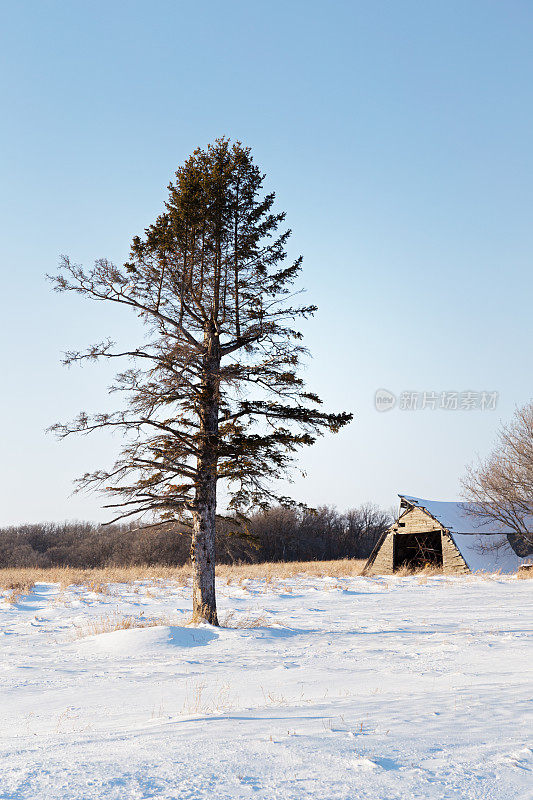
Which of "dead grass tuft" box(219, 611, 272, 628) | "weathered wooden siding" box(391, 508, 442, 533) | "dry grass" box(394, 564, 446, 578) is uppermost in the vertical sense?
"weathered wooden siding" box(391, 508, 442, 533)

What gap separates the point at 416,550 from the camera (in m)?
33.1

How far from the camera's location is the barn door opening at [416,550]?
30188 mm

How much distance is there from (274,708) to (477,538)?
25.5 meters

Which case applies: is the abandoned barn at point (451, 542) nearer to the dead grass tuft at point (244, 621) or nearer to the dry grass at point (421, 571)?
the dry grass at point (421, 571)

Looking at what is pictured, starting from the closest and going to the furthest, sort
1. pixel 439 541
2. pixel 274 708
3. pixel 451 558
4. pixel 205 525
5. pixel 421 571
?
pixel 274 708
pixel 205 525
pixel 451 558
pixel 421 571
pixel 439 541

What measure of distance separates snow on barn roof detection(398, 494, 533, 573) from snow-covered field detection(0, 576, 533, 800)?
1353 cm

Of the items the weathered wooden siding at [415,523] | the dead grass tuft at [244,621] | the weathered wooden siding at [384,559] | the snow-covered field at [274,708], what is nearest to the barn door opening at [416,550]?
the weathered wooden siding at [384,559]

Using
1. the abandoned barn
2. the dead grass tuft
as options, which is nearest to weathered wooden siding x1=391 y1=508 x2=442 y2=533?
the abandoned barn

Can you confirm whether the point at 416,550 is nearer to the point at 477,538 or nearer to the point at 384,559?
the point at 384,559

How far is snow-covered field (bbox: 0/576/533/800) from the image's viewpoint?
3539 millimetres

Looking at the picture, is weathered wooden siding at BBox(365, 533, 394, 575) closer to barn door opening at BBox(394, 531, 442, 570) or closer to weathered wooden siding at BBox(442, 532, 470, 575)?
barn door opening at BBox(394, 531, 442, 570)

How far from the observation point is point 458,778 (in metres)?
3.59

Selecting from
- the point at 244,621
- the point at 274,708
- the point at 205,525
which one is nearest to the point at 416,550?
the point at 244,621

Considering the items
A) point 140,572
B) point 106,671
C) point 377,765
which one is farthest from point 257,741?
point 140,572
